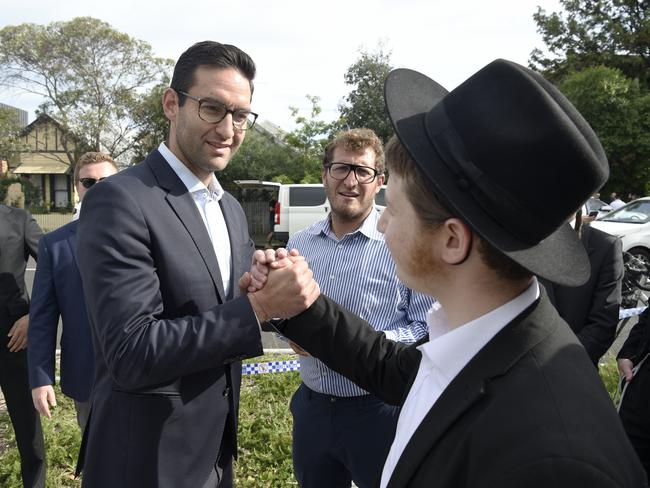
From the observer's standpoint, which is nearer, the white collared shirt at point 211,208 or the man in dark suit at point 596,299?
the white collared shirt at point 211,208

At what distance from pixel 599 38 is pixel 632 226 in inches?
814

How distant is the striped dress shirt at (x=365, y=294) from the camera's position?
2.68 metres

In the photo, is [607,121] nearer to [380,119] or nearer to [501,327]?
[380,119]

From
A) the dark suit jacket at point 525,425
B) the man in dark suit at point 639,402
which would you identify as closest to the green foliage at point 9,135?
the man in dark suit at point 639,402

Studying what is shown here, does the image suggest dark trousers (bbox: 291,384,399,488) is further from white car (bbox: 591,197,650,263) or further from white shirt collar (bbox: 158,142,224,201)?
white car (bbox: 591,197,650,263)

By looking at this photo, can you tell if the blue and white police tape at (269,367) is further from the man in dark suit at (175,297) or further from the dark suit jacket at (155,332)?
the dark suit jacket at (155,332)

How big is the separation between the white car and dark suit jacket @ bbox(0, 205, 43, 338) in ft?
36.8

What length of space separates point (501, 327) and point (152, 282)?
42.0 inches

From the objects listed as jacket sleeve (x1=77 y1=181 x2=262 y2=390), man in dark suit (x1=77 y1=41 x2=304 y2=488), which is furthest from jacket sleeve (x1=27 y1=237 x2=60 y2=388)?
jacket sleeve (x1=77 y1=181 x2=262 y2=390)

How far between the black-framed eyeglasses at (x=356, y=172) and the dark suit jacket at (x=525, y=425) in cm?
189

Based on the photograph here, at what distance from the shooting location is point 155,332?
1567mm

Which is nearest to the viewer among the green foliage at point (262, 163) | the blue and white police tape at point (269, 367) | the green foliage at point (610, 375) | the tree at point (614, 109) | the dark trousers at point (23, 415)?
the dark trousers at point (23, 415)

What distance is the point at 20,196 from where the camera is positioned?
1158 inches

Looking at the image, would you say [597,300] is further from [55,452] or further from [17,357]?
[55,452]
